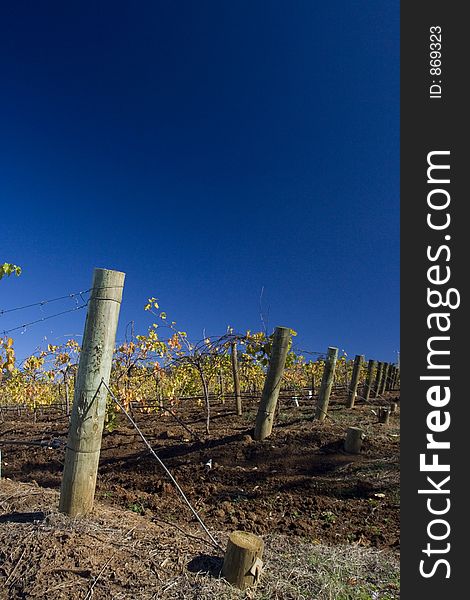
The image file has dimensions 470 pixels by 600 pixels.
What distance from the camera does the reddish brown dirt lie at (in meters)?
4.03

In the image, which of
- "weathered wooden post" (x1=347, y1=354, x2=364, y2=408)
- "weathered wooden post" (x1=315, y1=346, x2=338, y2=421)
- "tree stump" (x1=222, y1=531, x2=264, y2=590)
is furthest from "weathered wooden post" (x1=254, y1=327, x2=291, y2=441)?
"weathered wooden post" (x1=347, y1=354, x2=364, y2=408)

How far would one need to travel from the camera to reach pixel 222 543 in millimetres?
3000

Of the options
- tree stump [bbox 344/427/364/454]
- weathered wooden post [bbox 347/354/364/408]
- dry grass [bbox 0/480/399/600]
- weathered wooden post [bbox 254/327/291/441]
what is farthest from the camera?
weathered wooden post [bbox 347/354/364/408]

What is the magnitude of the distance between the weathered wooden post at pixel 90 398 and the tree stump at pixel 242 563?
1.23 m

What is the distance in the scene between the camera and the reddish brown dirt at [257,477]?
403 centimetres

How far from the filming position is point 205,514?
4137 millimetres

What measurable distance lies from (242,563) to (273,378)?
3.91 metres

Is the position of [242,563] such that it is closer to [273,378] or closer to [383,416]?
[273,378]

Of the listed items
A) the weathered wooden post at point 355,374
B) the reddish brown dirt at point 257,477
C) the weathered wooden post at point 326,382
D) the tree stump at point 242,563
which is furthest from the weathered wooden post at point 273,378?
the weathered wooden post at point 355,374

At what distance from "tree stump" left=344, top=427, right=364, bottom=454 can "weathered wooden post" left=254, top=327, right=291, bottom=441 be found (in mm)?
1196

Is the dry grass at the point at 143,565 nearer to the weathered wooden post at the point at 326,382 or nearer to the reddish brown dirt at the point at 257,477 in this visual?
the reddish brown dirt at the point at 257,477

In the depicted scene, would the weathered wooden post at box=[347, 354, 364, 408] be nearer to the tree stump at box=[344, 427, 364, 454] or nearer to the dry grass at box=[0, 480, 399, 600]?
the tree stump at box=[344, 427, 364, 454]

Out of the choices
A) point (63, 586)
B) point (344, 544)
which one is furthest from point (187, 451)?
point (63, 586)

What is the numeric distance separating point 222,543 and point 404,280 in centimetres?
224
